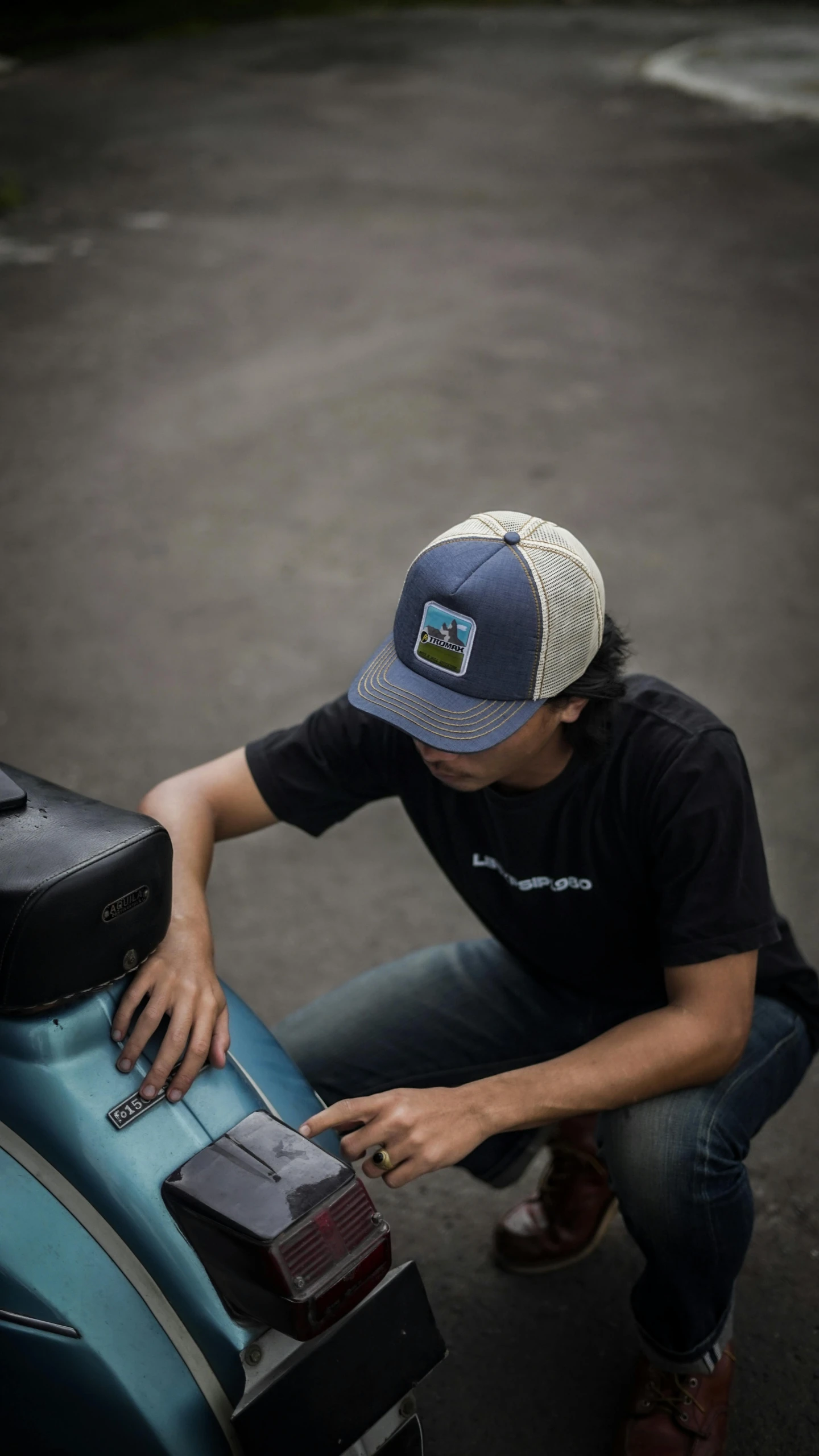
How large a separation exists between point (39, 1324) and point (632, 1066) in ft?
2.57

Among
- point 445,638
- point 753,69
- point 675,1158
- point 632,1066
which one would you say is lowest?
point 675,1158

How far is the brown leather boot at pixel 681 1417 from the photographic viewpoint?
1883 millimetres

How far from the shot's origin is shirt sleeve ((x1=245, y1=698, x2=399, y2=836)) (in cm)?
201

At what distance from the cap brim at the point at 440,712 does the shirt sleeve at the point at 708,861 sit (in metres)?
0.23

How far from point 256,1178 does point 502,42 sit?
1331 centimetres

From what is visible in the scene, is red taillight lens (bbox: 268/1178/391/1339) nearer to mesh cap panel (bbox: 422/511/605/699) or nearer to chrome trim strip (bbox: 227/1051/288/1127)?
chrome trim strip (bbox: 227/1051/288/1127)

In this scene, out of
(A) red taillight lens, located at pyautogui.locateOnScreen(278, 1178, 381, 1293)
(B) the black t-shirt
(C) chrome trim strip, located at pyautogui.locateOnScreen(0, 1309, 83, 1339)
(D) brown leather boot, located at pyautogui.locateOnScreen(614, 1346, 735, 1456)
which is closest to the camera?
(A) red taillight lens, located at pyautogui.locateOnScreen(278, 1178, 381, 1293)

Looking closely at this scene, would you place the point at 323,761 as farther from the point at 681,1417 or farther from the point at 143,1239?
the point at 681,1417

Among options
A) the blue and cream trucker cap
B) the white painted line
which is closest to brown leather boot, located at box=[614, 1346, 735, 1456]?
the blue and cream trucker cap

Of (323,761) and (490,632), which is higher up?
(490,632)

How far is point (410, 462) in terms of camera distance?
5164 millimetres

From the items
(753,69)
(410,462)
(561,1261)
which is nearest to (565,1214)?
(561,1261)

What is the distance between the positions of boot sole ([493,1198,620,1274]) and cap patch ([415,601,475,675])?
111cm

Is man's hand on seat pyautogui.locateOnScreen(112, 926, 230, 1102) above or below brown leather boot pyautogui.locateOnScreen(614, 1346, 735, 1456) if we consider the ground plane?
above
